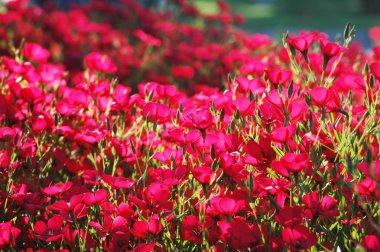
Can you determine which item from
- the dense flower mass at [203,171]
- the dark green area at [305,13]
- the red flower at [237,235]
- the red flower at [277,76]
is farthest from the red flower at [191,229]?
the dark green area at [305,13]

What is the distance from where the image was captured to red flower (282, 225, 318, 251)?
1388 mm

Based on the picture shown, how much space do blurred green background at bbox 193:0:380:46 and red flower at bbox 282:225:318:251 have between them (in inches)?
423

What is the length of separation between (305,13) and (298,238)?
48.1 feet

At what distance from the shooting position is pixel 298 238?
139 centimetres

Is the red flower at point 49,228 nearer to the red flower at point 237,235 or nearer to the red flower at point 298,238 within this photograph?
the red flower at point 237,235

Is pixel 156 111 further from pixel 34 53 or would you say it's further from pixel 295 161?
pixel 34 53

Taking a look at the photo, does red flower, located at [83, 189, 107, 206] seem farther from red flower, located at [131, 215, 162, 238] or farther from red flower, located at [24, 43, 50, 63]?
red flower, located at [24, 43, 50, 63]

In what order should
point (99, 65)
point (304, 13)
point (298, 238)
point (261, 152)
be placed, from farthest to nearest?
point (304, 13) → point (99, 65) → point (261, 152) → point (298, 238)

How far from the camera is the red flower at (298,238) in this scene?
1.39 meters

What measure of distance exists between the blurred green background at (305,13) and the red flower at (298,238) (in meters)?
10.7

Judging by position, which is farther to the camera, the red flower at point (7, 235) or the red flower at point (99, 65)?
the red flower at point (99, 65)

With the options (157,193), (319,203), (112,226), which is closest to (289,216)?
(319,203)

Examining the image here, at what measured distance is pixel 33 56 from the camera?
104 inches

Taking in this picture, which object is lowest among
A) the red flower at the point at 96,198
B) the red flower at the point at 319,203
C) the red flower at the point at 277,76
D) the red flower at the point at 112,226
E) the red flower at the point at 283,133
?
the red flower at the point at 112,226
